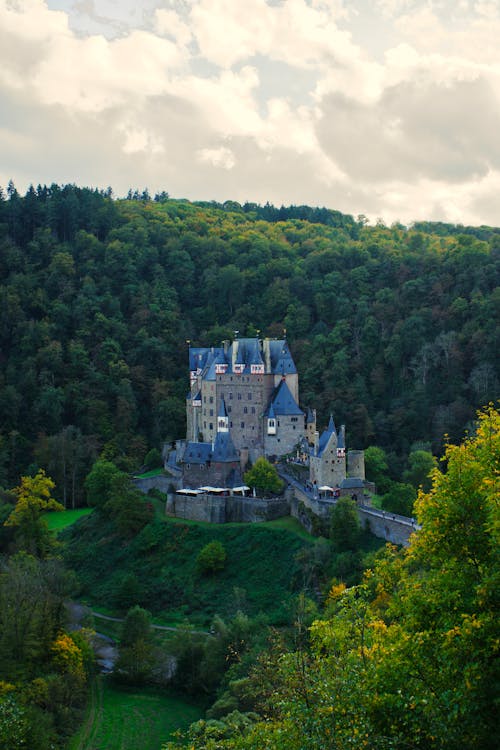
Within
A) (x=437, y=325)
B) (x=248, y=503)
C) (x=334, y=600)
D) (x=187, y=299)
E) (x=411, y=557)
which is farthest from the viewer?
(x=187, y=299)

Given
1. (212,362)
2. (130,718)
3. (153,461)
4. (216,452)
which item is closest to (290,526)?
(216,452)

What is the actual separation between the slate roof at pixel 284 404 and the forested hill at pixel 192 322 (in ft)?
48.6

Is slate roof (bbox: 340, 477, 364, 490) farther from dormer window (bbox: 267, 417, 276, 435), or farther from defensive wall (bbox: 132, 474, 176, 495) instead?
defensive wall (bbox: 132, 474, 176, 495)

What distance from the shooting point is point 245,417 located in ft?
198

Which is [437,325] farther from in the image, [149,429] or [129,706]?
[129,706]

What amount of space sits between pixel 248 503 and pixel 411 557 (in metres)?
36.0

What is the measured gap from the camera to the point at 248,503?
54.3m

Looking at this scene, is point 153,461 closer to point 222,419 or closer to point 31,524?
point 222,419

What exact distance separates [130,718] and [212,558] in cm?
1351

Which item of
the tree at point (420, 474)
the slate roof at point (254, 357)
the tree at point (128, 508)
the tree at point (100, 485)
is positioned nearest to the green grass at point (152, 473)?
the tree at point (100, 485)

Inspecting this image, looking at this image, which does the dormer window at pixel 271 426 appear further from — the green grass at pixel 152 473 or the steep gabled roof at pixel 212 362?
the green grass at pixel 152 473

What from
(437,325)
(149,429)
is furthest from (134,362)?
(437,325)

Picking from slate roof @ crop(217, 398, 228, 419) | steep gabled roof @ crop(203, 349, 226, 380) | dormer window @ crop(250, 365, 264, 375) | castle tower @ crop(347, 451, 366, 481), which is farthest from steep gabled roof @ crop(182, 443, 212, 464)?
castle tower @ crop(347, 451, 366, 481)

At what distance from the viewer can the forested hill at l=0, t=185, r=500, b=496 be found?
255ft
